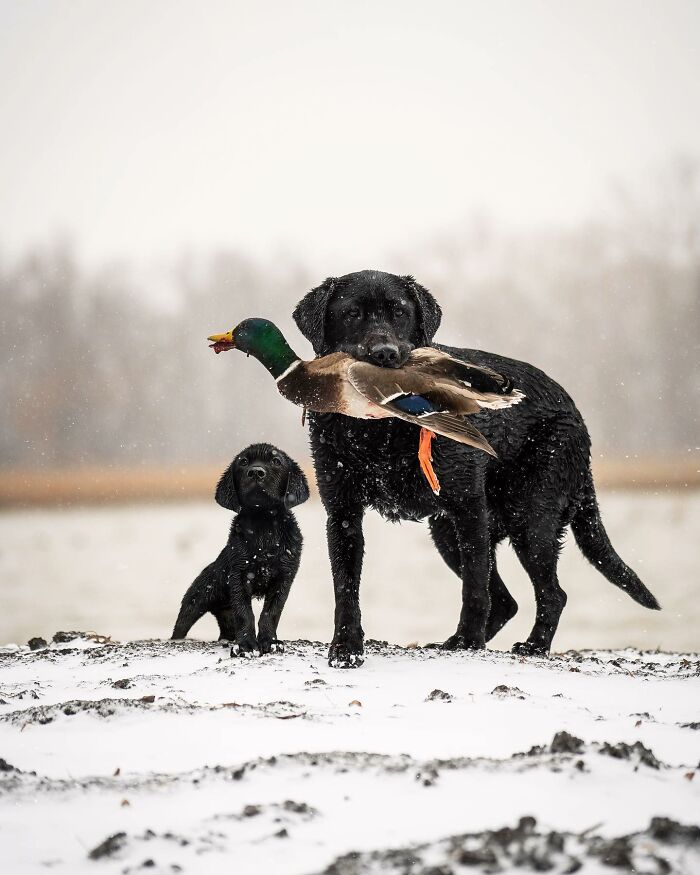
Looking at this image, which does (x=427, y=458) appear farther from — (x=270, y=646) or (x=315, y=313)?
(x=270, y=646)

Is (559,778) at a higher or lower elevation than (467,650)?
higher

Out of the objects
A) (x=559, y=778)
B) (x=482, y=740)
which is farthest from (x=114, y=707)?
(x=559, y=778)

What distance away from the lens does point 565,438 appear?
19.6 ft

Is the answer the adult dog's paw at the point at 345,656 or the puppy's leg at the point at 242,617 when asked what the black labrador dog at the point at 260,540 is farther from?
the adult dog's paw at the point at 345,656

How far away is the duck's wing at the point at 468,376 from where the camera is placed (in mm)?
4461

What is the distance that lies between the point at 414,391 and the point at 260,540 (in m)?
1.87

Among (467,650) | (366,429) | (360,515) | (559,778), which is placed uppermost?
(366,429)

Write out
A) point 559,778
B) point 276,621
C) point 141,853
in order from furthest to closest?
point 276,621, point 559,778, point 141,853

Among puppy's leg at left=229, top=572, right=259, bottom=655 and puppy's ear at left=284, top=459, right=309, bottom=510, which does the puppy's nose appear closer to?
puppy's ear at left=284, top=459, right=309, bottom=510

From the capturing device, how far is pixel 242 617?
543 cm

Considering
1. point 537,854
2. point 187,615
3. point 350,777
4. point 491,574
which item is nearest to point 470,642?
point 491,574

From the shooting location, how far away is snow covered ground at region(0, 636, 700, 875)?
1.96m

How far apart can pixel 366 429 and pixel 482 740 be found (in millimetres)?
2310

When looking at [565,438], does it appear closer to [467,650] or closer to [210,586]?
[467,650]
